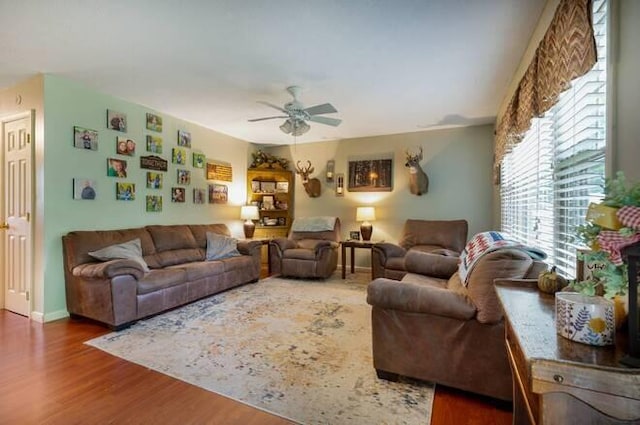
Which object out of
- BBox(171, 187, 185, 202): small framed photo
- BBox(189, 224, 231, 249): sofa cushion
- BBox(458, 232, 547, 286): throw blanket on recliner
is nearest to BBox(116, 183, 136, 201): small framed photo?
BBox(171, 187, 185, 202): small framed photo

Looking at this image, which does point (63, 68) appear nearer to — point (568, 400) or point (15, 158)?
point (15, 158)

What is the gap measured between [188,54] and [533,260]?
9.82ft

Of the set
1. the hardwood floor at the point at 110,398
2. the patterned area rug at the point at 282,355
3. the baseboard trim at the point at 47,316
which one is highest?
the baseboard trim at the point at 47,316

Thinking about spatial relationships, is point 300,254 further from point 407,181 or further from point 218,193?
point 407,181

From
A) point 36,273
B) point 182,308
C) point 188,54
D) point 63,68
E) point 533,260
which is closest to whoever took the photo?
point 533,260

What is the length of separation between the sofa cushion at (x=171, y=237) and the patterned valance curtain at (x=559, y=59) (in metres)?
4.11

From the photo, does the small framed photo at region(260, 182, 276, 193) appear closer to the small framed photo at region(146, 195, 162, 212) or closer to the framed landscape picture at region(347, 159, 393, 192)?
the framed landscape picture at region(347, 159, 393, 192)

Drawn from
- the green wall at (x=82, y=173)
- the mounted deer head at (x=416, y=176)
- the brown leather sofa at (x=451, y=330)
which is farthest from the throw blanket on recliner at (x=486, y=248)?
the green wall at (x=82, y=173)

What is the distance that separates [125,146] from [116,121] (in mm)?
304

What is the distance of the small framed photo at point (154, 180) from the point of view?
4129 mm

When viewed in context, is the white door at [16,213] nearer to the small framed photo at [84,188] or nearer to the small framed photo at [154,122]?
the small framed photo at [84,188]

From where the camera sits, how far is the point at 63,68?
2.90 m

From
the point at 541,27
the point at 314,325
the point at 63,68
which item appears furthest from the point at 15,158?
the point at 541,27

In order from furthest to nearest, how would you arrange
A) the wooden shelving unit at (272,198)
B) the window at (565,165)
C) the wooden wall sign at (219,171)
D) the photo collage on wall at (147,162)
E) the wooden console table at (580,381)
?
the wooden shelving unit at (272,198) → the wooden wall sign at (219,171) → the photo collage on wall at (147,162) → the window at (565,165) → the wooden console table at (580,381)
